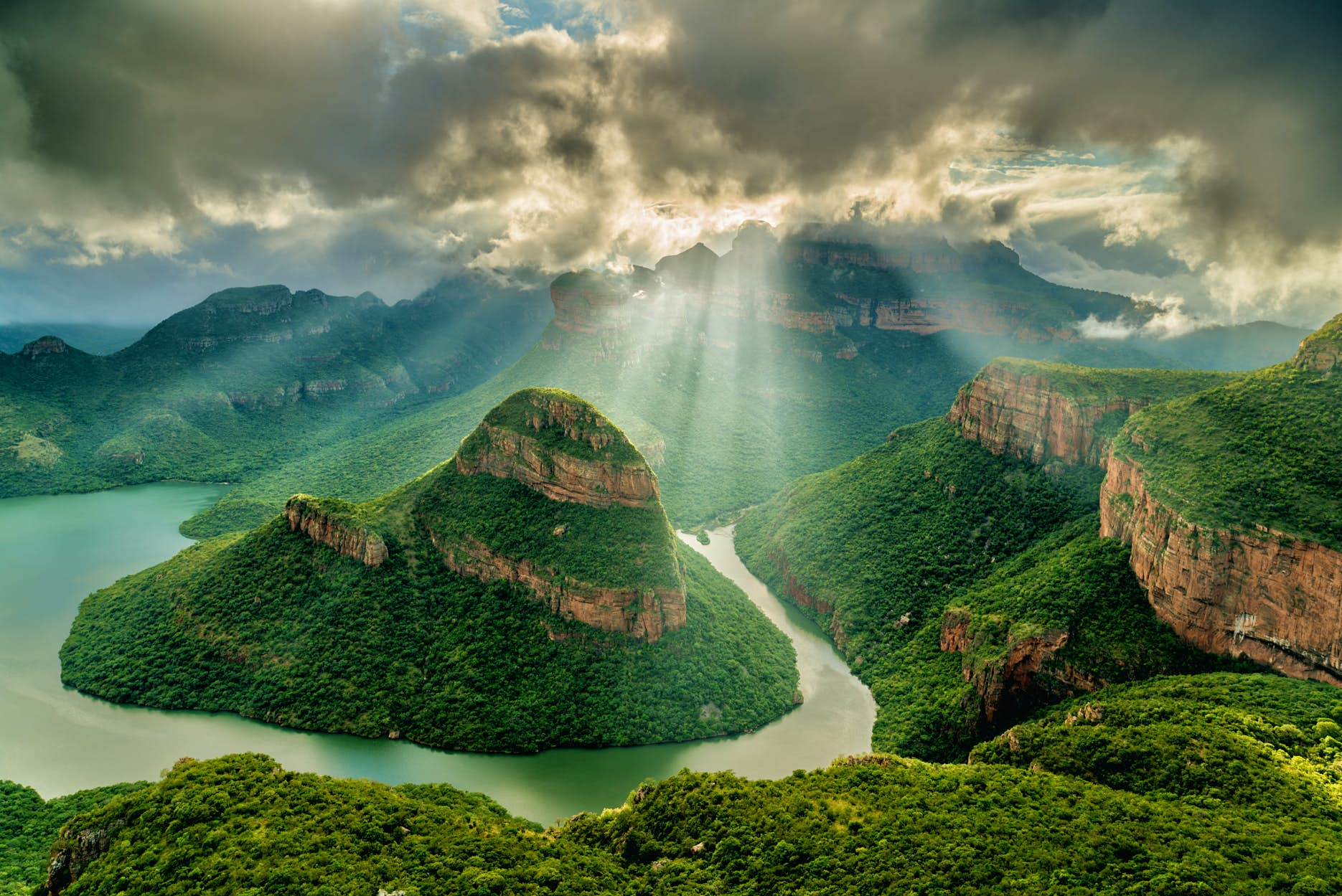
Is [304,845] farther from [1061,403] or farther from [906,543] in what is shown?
[1061,403]

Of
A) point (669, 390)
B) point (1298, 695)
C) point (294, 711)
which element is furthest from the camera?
point (669, 390)

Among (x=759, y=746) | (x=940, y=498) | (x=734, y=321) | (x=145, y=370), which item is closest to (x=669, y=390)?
(x=734, y=321)

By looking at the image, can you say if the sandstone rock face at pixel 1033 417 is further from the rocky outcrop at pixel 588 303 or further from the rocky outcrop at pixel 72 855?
the rocky outcrop at pixel 72 855

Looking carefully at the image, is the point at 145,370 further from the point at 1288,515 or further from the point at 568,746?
the point at 1288,515

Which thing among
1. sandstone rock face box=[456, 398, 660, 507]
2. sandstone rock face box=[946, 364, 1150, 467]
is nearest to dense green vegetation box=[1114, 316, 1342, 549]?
sandstone rock face box=[946, 364, 1150, 467]

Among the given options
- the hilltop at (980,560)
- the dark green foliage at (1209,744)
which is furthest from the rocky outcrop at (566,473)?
the dark green foliage at (1209,744)

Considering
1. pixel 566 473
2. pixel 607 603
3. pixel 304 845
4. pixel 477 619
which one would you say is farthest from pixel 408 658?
pixel 304 845
